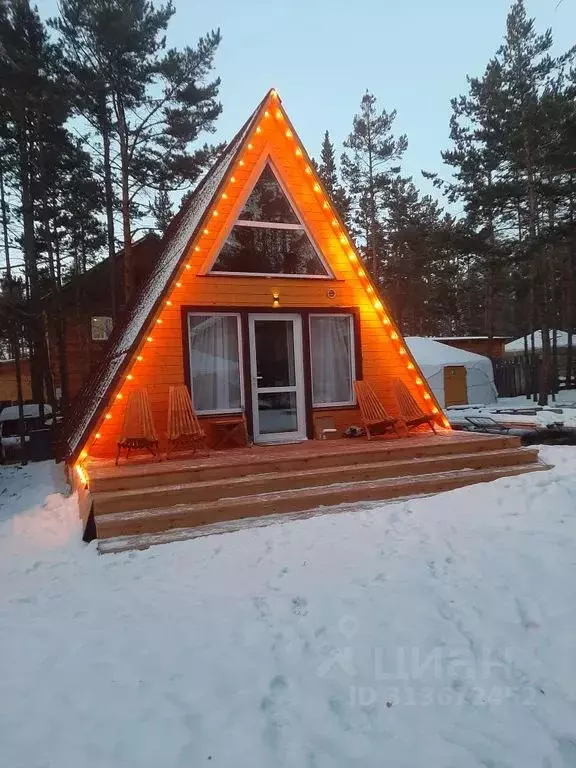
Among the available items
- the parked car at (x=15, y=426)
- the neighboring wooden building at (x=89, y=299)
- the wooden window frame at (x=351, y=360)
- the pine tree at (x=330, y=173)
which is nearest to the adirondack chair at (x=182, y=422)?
the wooden window frame at (x=351, y=360)

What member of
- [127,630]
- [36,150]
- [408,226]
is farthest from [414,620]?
[408,226]

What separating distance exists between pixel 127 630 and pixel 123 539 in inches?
59.7

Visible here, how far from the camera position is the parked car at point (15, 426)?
1281 centimetres

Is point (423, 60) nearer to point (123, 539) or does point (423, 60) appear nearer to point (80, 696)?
point (123, 539)

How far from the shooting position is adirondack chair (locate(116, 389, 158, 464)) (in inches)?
263

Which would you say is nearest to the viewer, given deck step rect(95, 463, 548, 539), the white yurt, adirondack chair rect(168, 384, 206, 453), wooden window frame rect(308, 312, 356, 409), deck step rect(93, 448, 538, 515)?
deck step rect(95, 463, 548, 539)

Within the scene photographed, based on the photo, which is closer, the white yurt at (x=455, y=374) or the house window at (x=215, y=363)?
the house window at (x=215, y=363)

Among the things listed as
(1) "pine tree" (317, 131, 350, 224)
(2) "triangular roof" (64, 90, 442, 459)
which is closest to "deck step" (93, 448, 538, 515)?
(2) "triangular roof" (64, 90, 442, 459)

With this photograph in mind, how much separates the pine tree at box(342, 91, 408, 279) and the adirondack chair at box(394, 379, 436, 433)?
70.1 feet

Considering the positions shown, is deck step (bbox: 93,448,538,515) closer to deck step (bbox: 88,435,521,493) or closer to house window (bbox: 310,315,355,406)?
deck step (bbox: 88,435,521,493)

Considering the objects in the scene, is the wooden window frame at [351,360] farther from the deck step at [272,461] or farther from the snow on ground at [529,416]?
the snow on ground at [529,416]

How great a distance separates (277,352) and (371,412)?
172cm

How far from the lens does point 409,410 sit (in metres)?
8.00

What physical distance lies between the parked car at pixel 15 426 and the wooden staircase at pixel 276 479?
825cm
